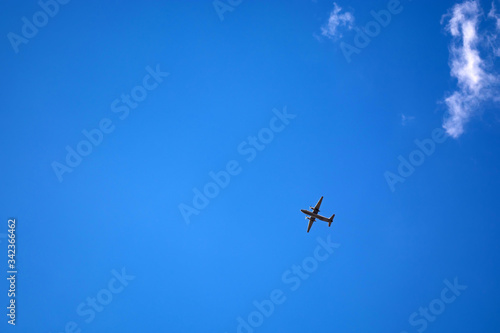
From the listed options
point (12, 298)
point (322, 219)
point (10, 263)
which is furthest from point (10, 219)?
point (322, 219)

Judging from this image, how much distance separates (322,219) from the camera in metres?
80.3

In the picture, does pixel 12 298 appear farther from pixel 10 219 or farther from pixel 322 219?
pixel 322 219

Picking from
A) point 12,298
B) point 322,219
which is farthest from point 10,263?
point 322,219

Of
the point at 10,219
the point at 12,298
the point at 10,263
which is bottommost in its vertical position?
the point at 12,298

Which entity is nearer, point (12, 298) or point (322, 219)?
point (12, 298)

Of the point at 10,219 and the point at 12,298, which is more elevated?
the point at 10,219

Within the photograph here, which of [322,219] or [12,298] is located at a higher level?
[322,219]

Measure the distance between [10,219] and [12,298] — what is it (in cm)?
1835

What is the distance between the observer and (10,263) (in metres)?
68.7

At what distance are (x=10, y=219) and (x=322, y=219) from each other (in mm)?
73116

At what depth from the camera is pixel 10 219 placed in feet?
227

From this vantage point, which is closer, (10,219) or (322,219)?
(10,219)

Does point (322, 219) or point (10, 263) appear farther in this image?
point (322, 219)

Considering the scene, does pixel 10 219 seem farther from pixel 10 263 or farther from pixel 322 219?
pixel 322 219
